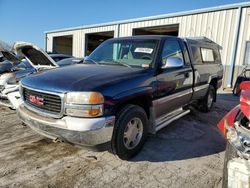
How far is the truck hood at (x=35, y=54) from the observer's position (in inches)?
181

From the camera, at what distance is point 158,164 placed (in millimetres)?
3209

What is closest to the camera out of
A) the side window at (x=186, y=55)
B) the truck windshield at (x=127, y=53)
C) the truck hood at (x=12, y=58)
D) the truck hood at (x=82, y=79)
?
the truck hood at (x=82, y=79)

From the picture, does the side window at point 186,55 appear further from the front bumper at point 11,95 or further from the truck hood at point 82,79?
the front bumper at point 11,95

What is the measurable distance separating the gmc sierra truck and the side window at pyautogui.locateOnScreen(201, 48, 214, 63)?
0.84 meters

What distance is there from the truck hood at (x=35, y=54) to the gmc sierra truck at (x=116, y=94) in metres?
0.11

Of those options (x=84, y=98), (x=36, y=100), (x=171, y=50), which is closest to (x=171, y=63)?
(x=171, y=50)

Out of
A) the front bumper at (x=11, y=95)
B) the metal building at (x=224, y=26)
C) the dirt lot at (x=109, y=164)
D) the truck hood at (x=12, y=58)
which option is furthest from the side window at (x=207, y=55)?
the truck hood at (x=12, y=58)

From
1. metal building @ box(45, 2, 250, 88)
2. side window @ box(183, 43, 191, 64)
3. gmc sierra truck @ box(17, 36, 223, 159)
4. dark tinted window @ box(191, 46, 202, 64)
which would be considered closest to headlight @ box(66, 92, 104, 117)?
gmc sierra truck @ box(17, 36, 223, 159)

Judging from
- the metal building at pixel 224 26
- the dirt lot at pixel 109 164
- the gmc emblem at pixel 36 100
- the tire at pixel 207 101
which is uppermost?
the metal building at pixel 224 26

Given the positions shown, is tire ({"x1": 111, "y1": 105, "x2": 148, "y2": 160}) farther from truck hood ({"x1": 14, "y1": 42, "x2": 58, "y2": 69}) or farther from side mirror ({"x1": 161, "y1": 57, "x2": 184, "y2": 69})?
truck hood ({"x1": 14, "y1": 42, "x2": 58, "y2": 69})

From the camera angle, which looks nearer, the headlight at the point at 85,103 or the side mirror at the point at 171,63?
the headlight at the point at 85,103

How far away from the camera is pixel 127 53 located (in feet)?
13.2

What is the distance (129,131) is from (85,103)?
3.04 feet

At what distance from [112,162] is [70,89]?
51.3 inches
